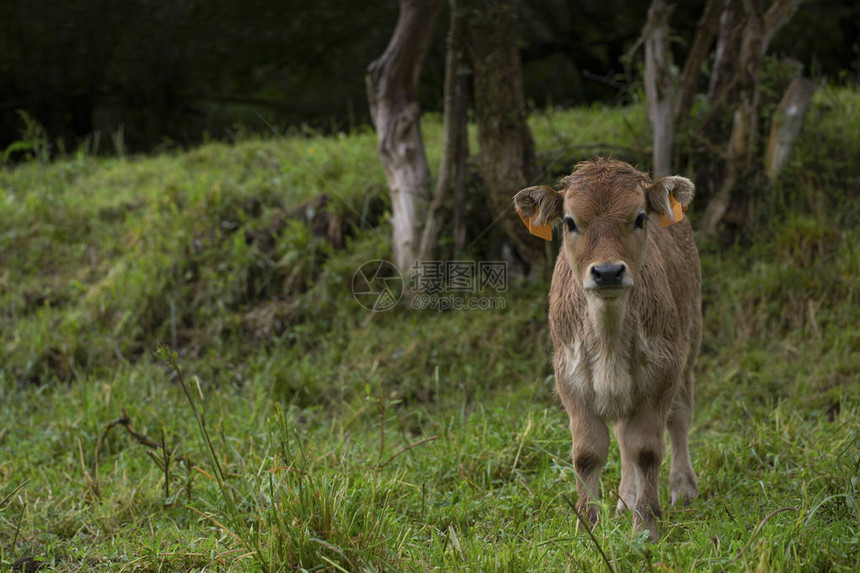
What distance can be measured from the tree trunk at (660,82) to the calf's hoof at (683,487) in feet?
9.85

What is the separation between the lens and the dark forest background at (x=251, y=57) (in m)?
9.85

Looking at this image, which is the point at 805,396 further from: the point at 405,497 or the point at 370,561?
the point at 370,561

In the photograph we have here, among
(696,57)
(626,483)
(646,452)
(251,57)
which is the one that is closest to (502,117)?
(696,57)

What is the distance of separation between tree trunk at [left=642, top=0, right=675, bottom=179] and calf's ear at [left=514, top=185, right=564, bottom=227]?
303 centimetres

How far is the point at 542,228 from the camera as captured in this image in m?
4.08

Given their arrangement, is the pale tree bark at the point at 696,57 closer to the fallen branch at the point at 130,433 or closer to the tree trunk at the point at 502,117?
the tree trunk at the point at 502,117

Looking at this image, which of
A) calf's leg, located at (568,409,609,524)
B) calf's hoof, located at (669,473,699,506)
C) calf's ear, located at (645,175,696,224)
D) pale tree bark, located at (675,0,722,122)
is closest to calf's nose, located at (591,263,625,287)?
calf's ear, located at (645,175,696,224)

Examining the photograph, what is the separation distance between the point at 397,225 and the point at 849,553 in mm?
4651

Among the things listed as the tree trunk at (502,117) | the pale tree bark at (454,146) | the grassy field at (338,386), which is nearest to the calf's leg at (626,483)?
the grassy field at (338,386)

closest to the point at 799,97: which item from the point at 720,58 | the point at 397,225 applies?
the point at 720,58

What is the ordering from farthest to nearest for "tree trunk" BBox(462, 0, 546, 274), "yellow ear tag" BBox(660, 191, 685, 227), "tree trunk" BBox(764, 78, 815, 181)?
"tree trunk" BBox(764, 78, 815, 181) → "tree trunk" BBox(462, 0, 546, 274) → "yellow ear tag" BBox(660, 191, 685, 227)

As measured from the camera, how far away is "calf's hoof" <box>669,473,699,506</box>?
434 centimetres

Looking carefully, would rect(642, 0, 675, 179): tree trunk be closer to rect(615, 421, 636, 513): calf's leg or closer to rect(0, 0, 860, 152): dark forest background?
rect(0, 0, 860, 152): dark forest background

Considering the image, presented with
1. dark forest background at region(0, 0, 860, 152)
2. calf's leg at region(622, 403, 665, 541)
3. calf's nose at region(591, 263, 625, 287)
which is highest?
dark forest background at region(0, 0, 860, 152)
